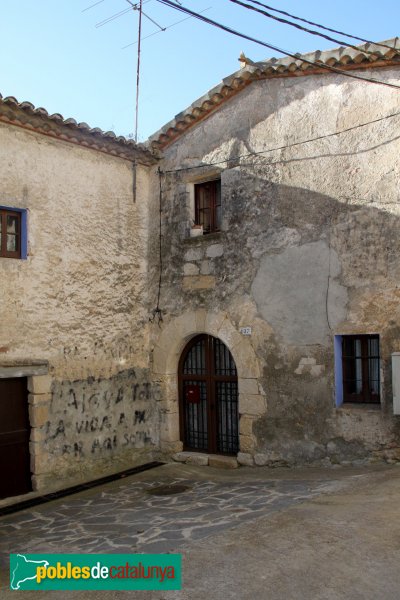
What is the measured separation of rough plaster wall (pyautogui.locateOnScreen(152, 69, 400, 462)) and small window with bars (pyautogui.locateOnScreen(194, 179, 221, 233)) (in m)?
0.22

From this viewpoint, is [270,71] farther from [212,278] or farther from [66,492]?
[66,492]

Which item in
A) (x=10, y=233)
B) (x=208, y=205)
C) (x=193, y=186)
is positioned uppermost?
(x=193, y=186)

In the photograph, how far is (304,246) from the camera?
25.1 ft

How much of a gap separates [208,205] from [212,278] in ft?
4.17

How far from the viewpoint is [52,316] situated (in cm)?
791

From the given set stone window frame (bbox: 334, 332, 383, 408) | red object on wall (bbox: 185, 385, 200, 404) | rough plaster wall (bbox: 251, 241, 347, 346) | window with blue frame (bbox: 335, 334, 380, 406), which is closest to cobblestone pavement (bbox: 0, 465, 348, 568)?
stone window frame (bbox: 334, 332, 383, 408)

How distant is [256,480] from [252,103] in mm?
5399

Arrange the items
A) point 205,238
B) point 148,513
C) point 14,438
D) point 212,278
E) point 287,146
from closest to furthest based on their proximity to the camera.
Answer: point 148,513, point 14,438, point 287,146, point 212,278, point 205,238

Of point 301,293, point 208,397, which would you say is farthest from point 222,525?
point 208,397

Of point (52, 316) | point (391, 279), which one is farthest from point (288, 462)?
point (52, 316)

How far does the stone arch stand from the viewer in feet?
26.6

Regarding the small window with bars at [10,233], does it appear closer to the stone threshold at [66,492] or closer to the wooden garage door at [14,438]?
the wooden garage door at [14,438]

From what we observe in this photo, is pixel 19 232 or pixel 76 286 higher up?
pixel 19 232

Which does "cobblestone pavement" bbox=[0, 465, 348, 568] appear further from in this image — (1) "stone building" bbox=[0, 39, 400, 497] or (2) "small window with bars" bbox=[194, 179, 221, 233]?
(2) "small window with bars" bbox=[194, 179, 221, 233]
